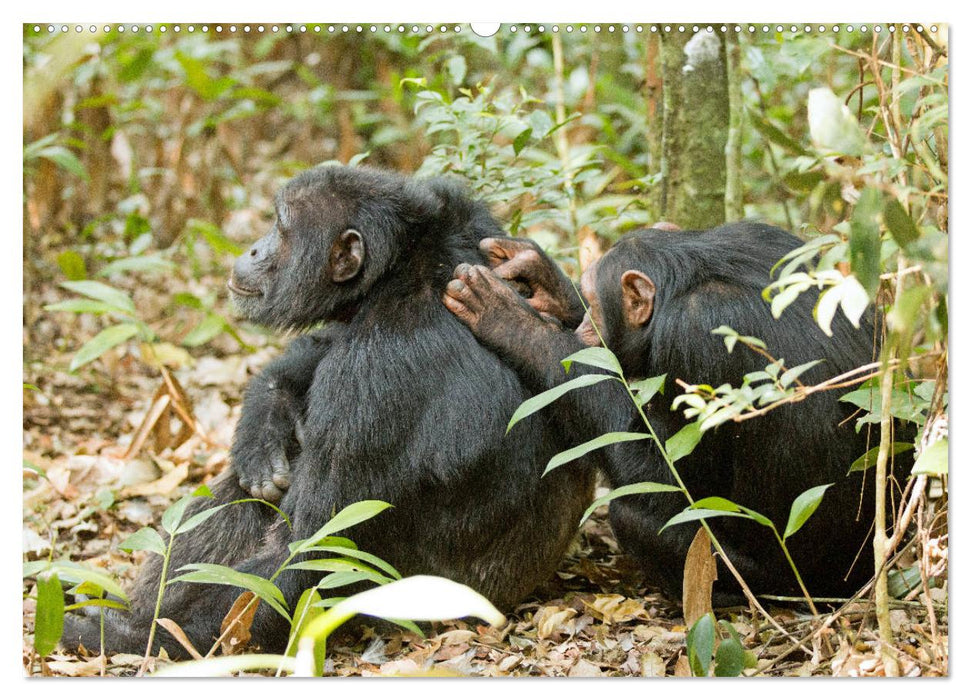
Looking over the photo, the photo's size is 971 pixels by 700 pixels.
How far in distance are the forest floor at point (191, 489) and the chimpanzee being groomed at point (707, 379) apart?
290 mm

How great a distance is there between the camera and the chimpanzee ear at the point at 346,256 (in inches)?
171

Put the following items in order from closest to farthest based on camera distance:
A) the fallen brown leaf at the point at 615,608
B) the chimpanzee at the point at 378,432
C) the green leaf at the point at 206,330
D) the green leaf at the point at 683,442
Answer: the green leaf at the point at 683,442, the chimpanzee at the point at 378,432, the fallen brown leaf at the point at 615,608, the green leaf at the point at 206,330

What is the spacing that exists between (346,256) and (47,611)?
6.05 feet

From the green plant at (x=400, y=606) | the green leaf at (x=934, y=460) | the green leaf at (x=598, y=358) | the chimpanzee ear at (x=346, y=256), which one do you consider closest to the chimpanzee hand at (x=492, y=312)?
the chimpanzee ear at (x=346, y=256)

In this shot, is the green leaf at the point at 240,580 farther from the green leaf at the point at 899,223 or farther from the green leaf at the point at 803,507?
the green leaf at the point at 899,223

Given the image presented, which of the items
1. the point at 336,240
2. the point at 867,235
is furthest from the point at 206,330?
the point at 867,235

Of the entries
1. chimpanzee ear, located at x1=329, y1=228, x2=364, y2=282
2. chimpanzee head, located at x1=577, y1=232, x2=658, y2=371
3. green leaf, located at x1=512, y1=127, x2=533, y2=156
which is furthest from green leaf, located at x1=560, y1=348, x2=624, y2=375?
green leaf, located at x1=512, y1=127, x2=533, y2=156

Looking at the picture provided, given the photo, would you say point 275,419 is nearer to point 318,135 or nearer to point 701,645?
point 701,645

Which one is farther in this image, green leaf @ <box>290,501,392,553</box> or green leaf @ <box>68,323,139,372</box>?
green leaf @ <box>68,323,139,372</box>

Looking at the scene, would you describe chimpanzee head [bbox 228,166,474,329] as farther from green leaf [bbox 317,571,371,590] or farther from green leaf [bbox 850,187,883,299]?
green leaf [bbox 850,187,883,299]

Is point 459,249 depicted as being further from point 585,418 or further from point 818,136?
point 818,136

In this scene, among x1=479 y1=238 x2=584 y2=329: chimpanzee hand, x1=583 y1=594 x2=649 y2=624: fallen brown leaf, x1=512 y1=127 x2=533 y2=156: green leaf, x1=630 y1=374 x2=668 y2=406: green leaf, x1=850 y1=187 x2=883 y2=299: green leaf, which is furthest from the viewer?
x1=512 y1=127 x2=533 y2=156: green leaf

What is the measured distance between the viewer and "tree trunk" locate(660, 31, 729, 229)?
498cm

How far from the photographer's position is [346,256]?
14.4 ft
